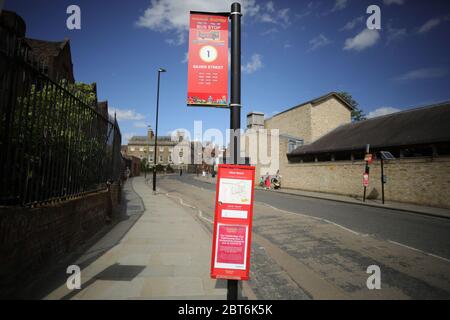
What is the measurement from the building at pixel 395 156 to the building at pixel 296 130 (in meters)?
2.75

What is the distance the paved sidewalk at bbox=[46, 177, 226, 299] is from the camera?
132 inches

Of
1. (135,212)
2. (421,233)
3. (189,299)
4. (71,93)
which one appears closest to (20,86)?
(71,93)

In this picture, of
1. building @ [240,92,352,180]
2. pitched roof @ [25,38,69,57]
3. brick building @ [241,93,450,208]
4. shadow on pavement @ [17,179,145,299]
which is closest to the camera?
shadow on pavement @ [17,179,145,299]

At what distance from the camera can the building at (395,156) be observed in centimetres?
1395

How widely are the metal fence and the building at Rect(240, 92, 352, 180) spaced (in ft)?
73.8

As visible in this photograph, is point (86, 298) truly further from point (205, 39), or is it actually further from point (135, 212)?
point (135, 212)

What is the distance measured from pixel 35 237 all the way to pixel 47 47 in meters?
21.8

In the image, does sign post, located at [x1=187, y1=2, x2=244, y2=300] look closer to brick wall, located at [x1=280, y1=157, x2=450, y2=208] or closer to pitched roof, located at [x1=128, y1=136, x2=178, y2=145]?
brick wall, located at [x1=280, y1=157, x2=450, y2=208]

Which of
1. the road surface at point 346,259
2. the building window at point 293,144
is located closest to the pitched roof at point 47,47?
the road surface at point 346,259

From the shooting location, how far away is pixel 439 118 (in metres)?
16.0

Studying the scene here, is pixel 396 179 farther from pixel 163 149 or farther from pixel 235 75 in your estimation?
pixel 163 149

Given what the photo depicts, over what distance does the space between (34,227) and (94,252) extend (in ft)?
5.55

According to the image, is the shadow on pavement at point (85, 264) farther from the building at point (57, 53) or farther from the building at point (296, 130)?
the building at point (296, 130)

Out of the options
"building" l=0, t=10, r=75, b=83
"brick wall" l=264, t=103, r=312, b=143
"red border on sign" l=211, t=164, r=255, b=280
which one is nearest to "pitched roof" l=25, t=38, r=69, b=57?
"building" l=0, t=10, r=75, b=83
